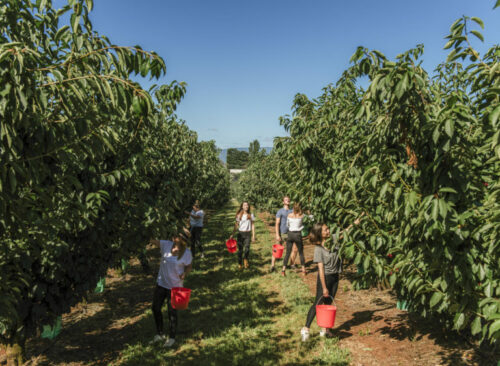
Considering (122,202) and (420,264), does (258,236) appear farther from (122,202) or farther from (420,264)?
(420,264)

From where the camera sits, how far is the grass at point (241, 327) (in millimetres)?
4934

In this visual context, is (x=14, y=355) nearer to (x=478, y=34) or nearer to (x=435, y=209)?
(x=435, y=209)

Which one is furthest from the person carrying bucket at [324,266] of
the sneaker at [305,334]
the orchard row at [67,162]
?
the orchard row at [67,162]

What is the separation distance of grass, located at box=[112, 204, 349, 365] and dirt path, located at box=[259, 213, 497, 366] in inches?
18.4

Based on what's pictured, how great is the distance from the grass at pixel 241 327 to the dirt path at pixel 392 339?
47 centimetres

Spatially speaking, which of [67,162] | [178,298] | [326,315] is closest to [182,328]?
[178,298]

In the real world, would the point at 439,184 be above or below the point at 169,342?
above

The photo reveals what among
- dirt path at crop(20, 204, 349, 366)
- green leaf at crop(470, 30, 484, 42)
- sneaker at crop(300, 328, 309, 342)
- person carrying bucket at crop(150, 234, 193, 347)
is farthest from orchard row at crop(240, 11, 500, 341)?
person carrying bucket at crop(150, 234, 193, 347)

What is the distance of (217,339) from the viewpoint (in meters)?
5.59

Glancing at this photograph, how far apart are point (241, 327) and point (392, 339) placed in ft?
8.82

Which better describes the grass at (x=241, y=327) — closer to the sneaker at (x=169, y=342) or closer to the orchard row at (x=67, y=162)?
the sneaker at (x=169, y=342)

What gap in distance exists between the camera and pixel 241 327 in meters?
6.06

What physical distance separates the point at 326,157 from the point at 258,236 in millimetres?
11844

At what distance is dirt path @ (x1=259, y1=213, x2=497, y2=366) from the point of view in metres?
4.63
